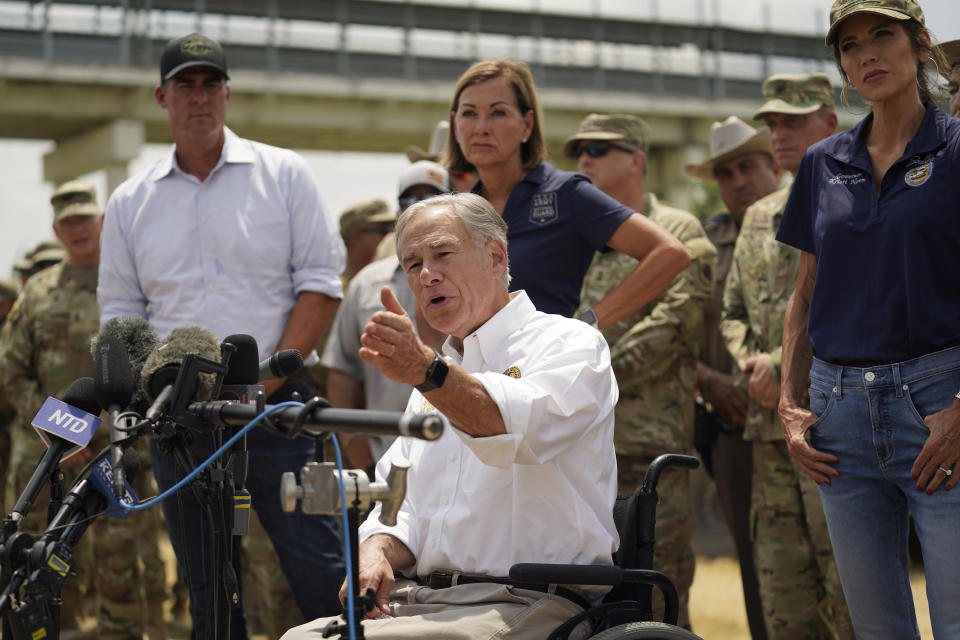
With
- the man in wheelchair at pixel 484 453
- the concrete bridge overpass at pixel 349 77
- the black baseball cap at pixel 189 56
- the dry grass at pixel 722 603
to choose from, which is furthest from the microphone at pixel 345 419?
the concrete bridge overpass at pixel 349 77

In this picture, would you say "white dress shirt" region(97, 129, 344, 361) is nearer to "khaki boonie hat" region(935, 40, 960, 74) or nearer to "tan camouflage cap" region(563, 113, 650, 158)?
"tan camouflage cap" region(563, 113, 650, 158)

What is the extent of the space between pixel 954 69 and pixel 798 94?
134cm

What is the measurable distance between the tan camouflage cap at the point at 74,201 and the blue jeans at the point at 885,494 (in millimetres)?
5421

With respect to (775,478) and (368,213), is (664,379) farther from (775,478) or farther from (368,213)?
(368,213)

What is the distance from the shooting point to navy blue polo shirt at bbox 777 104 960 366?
302 cm

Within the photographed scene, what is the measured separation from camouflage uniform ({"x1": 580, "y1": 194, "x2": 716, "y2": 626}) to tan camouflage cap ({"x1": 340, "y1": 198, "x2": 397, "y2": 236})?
2.73 meters

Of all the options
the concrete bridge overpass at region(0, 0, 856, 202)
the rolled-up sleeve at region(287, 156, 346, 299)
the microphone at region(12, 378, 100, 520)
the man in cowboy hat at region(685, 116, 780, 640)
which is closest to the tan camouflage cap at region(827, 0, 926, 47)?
the rolled-up sleeve at region(287, 156, 346, 299)

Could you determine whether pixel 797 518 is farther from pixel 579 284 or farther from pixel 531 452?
pixel 531 452

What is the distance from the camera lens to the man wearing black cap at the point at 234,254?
13.8 ft

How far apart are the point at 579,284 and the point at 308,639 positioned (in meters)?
1.85

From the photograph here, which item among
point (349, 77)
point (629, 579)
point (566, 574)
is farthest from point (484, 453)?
point (349, 77)

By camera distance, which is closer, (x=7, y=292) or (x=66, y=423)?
(x=66, y=423)

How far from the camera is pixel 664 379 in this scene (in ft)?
17.0

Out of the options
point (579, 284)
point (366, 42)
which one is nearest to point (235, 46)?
point (366, 42)
